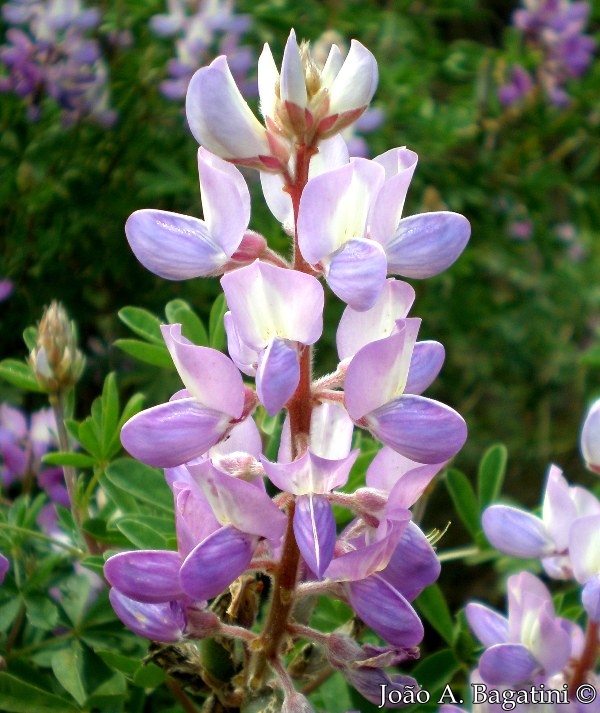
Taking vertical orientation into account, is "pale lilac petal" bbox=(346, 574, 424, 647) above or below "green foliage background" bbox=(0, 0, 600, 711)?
above

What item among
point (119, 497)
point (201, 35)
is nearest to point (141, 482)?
point (119, 497)

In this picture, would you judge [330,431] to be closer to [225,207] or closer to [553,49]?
[225,207]

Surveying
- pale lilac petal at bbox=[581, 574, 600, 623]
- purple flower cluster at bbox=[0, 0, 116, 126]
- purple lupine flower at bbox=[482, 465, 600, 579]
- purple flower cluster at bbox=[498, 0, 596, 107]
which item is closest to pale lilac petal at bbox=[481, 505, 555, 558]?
purple lupine flower at bbox=[482, 465, 600, 579]

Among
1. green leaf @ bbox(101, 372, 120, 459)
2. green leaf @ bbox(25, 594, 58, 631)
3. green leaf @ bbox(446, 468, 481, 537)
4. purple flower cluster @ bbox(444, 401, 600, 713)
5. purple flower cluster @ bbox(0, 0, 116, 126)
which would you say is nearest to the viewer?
purple flower cluster @ bbox(444, 401, 600, 713)

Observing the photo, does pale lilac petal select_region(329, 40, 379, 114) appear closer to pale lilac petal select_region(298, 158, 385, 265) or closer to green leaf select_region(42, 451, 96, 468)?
pale lilac petal select_region(298, 158, 385, 265)

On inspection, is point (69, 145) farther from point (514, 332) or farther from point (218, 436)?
point (514, 332)

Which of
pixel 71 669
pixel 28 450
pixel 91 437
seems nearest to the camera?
pixel 71 669

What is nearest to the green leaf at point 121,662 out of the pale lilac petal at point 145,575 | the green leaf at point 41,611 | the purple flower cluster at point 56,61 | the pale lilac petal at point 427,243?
the green leaf at point 41,611

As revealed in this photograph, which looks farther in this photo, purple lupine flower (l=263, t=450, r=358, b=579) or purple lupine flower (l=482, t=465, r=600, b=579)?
purple lupine flower (l=482, t=465, r=600, b=579)

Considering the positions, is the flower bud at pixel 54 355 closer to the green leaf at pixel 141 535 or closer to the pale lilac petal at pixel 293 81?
Result: the green leaf at pixel 141 535
